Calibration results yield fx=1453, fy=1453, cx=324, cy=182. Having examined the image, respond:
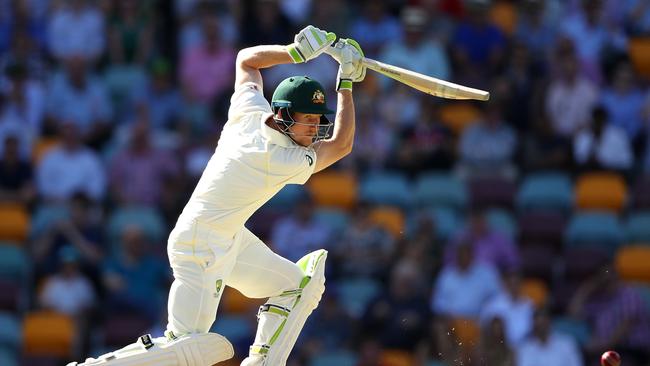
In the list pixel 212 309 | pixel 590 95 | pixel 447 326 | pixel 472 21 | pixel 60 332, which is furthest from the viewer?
pixel 472 21

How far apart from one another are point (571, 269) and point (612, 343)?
3.14 ft

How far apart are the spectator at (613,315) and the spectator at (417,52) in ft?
9.14

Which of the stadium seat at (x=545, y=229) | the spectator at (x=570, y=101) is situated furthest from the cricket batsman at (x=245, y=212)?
the spectator at (x=570, y=101)

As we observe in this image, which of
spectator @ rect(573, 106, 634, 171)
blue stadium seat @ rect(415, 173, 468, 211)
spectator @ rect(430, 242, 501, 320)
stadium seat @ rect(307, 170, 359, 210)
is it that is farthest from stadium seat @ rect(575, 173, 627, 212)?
stadium seat @ rect(307, 170, 359, 210)

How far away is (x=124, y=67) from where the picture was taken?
49.4 feet

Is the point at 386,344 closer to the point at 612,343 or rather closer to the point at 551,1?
the point at 612,343

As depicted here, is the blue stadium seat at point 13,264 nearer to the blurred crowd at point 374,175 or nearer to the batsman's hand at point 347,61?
the blurred crowd at point 374,175

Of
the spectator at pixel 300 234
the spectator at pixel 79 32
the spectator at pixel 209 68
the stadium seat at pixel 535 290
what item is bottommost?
the stadium seat at pixel 535 290

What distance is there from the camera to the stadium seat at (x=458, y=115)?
46.8 feet

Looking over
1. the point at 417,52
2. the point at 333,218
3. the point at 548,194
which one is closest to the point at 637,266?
the point at 548,194

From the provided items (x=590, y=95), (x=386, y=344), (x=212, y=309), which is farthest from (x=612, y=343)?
(x=212, y=309)

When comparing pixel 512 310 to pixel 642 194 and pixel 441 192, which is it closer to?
pixel 441 192

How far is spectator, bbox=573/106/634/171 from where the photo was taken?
13.6 metres

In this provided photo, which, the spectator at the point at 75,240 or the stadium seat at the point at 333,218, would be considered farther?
the stadium seat at the point at 333,218
